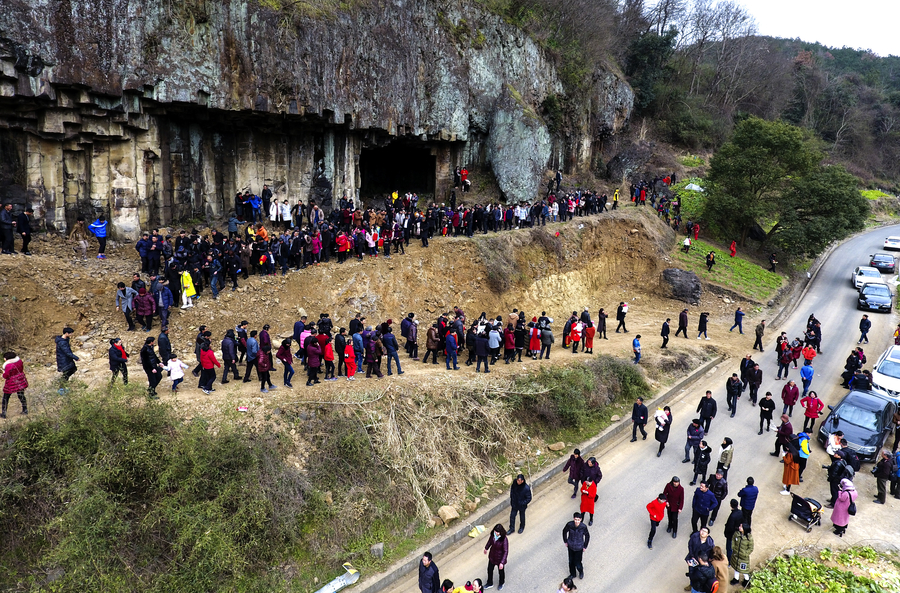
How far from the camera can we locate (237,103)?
65.6 ft

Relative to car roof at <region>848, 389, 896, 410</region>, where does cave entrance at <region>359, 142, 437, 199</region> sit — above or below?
above

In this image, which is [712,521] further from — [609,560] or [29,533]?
[29,533]

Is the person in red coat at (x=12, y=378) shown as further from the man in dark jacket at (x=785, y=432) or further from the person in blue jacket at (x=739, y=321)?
the person in blue jacket at (x=739, y=321)

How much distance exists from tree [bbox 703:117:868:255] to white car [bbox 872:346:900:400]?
14799 mm

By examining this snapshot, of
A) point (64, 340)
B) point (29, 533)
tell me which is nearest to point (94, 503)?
point (29, 533)

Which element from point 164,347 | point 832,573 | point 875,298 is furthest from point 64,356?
point 875,298

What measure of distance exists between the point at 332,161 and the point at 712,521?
19.4m

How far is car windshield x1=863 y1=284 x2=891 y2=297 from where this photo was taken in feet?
91.2

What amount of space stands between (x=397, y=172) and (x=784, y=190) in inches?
899

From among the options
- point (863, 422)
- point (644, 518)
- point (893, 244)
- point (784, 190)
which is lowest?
point (644, 518)

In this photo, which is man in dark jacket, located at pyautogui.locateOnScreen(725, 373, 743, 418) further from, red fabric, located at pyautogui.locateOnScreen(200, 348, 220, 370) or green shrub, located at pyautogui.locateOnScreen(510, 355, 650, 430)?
red fabric, located at pyautogui.locateOnScreen(200, 348, 220, 370)

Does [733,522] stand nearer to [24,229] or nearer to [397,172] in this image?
[24,229]

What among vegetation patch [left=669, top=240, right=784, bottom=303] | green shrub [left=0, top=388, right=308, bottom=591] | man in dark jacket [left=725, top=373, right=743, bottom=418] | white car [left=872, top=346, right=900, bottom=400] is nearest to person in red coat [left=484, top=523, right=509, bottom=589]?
green shrub [left=0, top=388, right=308, bottom=591]

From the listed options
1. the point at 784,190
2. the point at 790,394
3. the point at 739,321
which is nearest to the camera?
the point at 790,394
